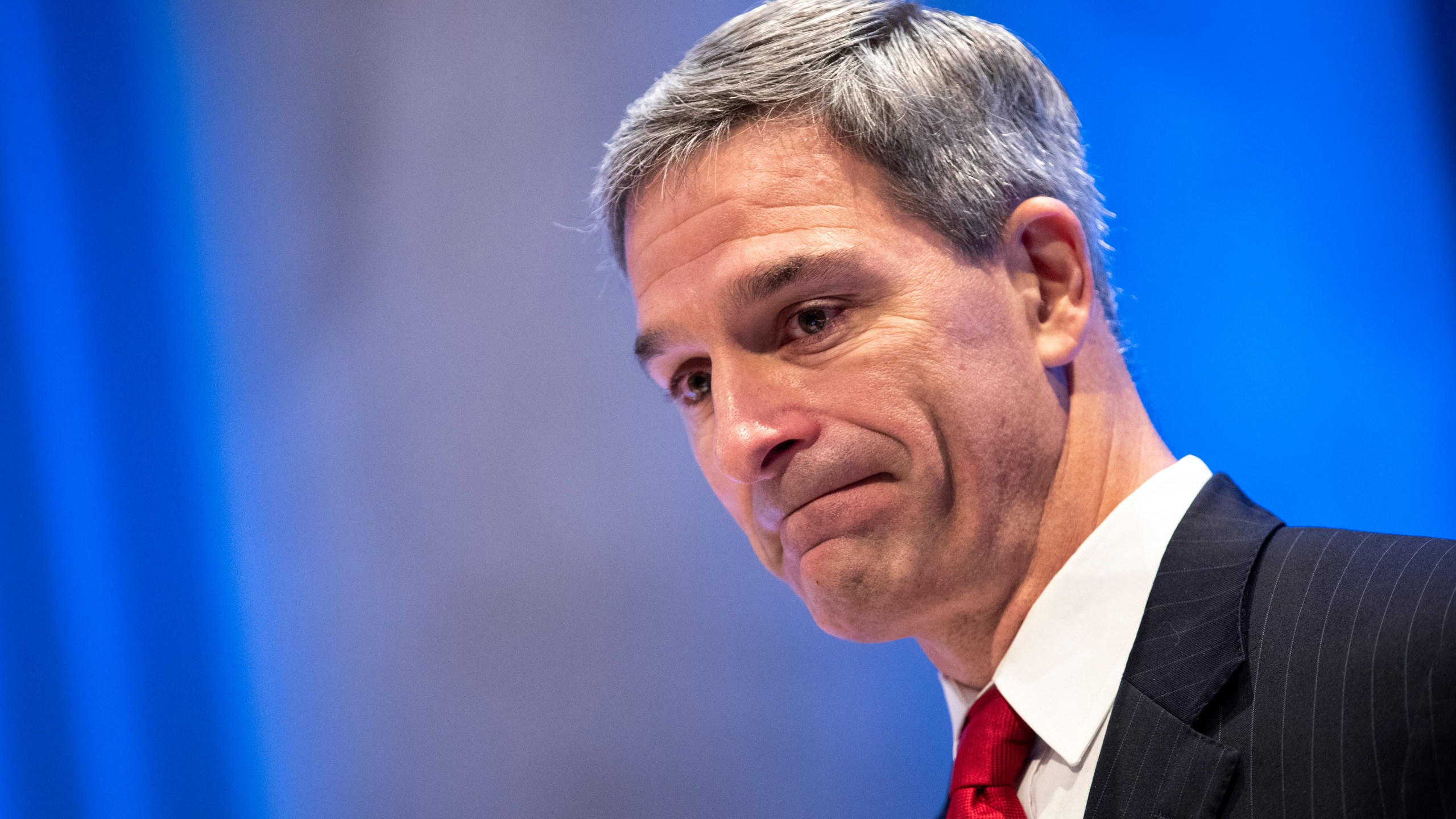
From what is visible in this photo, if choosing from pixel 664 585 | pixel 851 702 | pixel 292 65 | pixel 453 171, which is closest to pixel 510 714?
pixel 664 585

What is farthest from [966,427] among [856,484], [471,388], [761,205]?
[471,388]

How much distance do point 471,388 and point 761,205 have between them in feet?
2.63

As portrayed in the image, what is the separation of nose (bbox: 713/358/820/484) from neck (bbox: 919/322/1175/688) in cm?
30

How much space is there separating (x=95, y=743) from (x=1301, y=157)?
7.08 feet

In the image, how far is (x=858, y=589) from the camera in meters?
1.27

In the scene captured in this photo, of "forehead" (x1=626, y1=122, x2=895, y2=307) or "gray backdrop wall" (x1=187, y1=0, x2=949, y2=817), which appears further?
"gray backdrop wall" (x1=187, y1=0, x2=949, y2=817)

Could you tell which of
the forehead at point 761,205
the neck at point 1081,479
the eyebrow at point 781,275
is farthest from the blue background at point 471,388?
the eyebrow at point 781,275

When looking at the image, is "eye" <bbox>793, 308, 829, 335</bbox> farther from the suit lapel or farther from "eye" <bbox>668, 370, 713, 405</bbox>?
the suit lapel

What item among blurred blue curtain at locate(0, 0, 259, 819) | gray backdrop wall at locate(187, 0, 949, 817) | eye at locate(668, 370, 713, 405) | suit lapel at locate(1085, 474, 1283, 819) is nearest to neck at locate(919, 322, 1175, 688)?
suit lapel at locate(1085, 474, 1283, 819)

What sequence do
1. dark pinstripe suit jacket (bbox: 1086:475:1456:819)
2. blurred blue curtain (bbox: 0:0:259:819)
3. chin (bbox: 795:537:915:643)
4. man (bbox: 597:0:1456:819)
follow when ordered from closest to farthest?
dark pinstripe suit jacket (bbox: 1086:475:1456:819) < man (bbox: 597:0:1456:819) < chin (bbox: 795:537:915:643) < blurred blue curtain (bbox: 0:0:259:819)

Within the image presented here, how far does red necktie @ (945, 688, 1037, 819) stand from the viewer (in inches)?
48.4

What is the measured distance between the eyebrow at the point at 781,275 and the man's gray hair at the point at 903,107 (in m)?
0.11

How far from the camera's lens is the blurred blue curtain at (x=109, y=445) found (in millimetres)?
1689

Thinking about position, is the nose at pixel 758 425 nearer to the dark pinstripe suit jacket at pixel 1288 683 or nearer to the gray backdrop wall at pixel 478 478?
Answer: the dark pinstripe suit jacket at pixel 1288 683
